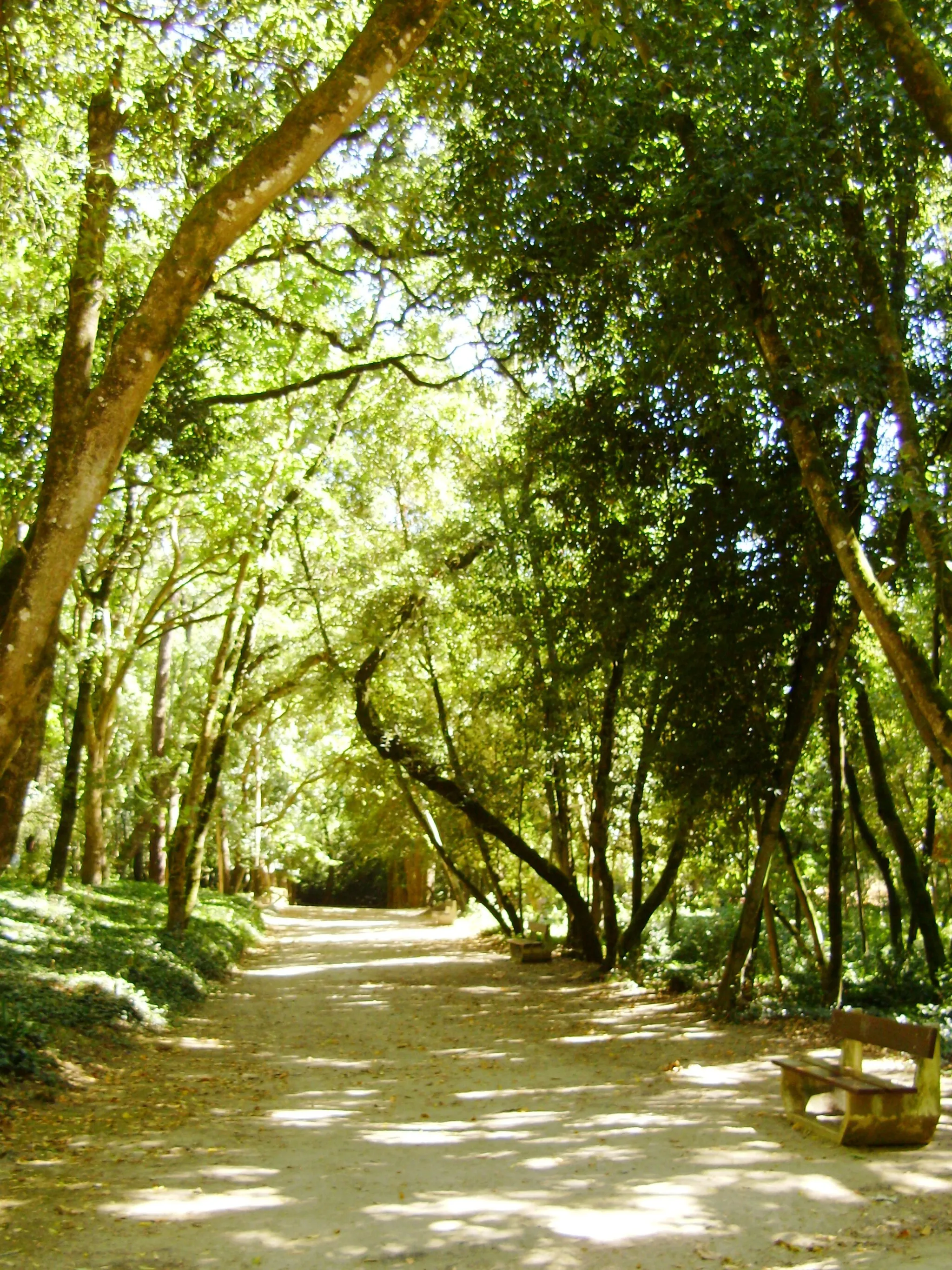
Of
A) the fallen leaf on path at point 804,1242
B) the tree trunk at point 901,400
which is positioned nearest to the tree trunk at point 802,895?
the tree trunk at point 901,400

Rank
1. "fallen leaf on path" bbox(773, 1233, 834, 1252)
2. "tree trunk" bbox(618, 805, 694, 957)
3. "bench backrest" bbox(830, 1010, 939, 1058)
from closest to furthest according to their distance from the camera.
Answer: "fallen leaf on path" bbox(773, 1233, 834, 1252), "bench backrest" bbox(830, 1010, 939, 1058), "tree trunk" bbox(618, 805, 694, 957)

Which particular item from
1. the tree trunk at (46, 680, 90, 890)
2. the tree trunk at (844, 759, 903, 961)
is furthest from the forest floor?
the tree trunk at (46, 680, 90, 890)

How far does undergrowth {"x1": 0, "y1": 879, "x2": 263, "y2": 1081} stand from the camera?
9211 millimetres

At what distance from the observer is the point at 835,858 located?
41.5ft

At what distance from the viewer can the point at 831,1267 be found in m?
4.70

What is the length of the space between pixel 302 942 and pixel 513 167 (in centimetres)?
2110

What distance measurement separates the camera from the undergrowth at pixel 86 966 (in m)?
9.21

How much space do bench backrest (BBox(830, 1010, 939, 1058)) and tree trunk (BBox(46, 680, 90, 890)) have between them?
1474 cm

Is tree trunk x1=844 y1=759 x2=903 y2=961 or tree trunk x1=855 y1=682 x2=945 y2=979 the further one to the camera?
tree trunk x1=844 y1=759 x2=903 y2=961

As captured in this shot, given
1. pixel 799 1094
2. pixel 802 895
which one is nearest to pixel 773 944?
pixel 802 895

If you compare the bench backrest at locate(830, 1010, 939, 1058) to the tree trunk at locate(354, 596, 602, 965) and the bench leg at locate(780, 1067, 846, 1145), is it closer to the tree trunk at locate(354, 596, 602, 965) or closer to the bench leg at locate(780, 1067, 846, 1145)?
the bench leg at locate(780, 1067, 846, 1145)

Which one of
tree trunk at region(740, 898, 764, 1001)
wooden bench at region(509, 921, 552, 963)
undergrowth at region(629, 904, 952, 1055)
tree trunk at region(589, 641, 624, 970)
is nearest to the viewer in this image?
undergrowth at region(629, 904, 952, 1055)

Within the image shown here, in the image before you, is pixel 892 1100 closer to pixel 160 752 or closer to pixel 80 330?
pixel 80 330

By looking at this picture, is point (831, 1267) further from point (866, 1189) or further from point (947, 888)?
point (947, 888)
